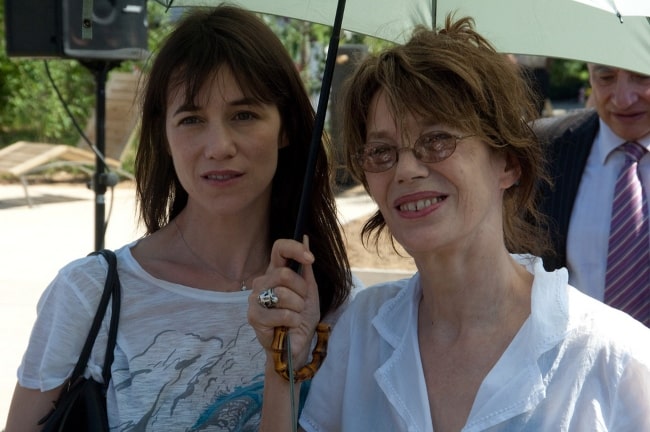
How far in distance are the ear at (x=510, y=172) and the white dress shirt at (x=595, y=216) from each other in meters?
1.57

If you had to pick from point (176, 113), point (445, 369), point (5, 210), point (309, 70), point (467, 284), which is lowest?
point (5, 210)

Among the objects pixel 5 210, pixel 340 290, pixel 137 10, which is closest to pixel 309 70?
pixel 5 210

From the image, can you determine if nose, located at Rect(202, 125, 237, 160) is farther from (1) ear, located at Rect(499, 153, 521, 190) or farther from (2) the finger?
(1) ear, located at Rect(499, 153, 521, 190)

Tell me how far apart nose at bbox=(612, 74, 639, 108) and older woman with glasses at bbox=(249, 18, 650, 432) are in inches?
62.8

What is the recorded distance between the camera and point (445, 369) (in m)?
2.18

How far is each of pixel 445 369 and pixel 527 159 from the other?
0.53 meters

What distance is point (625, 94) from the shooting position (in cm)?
381

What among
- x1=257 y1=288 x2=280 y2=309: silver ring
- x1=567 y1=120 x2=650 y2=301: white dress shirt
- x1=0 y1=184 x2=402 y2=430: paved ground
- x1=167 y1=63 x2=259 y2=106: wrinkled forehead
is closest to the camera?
x1=257 y1=288 x2=280 y2=309: silver ring

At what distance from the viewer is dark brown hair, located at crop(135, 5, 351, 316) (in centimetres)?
264

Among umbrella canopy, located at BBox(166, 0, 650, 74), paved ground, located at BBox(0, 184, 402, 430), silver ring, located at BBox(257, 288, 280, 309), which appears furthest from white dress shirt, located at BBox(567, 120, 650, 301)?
paved ground, located at BBox(0, 184, 402, 430)

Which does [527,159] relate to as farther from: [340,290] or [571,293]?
[340,290]

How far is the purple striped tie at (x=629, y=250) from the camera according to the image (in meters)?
3.64

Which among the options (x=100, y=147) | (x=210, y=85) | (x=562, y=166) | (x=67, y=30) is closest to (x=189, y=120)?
(x=210, y=85)

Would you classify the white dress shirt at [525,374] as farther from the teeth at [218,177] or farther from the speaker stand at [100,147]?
the speaker stand at [100,147]
